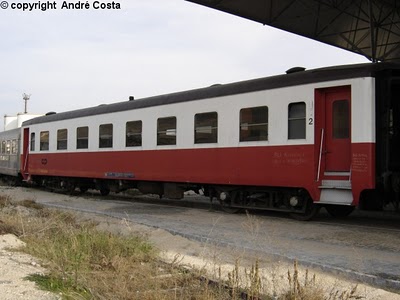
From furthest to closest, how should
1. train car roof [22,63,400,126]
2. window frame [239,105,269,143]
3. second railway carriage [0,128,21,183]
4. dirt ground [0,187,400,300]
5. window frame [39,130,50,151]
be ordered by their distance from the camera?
second railway carriage [0,128,21,183] → window frame [39,130,50,151] → window frame [239,105,269,143] → train car roof [22,63,400,126] → dirt ground [0,187,400,300]

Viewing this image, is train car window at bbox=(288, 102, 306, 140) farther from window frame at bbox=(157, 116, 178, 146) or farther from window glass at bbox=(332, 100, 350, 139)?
window frame at bbox=(157, 116, 178, 146)

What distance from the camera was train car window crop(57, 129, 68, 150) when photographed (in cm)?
1927

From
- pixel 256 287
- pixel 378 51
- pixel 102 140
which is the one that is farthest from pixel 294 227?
pixel 378 51

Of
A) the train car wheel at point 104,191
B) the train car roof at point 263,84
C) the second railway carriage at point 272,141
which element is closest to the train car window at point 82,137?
the train car roof at point 263,84

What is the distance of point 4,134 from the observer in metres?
26.9

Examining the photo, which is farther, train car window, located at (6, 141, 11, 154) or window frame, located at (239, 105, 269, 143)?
train car window, located at (6, 141, 11, 154)

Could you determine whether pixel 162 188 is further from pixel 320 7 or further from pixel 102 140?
pixel 320 7

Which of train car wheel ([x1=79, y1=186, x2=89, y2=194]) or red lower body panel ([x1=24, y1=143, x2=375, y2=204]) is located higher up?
red lower body panel ([x1=24, y1=143, x2=375, y2=204])

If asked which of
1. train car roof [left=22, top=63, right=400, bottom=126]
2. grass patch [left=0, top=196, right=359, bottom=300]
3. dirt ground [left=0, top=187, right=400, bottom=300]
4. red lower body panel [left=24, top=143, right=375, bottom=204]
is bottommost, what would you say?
dirt ground [left=0, top=187, right=400, bottom=300]

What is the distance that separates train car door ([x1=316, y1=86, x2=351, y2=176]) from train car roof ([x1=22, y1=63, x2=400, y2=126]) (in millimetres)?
348

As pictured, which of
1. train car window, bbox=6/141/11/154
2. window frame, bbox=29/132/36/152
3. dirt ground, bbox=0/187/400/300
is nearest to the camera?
dirt ground, bbox=0/187/400/300

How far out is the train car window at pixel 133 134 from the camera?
15.2 m

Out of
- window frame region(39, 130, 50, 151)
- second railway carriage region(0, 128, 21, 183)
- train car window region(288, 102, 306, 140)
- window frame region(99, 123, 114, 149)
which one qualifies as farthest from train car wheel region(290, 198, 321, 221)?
second railway carriage region(0, 128, 21, 183)

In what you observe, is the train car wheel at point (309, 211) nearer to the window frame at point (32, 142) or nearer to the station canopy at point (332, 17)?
the station canopy at point (332, 17)
